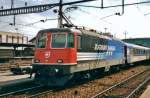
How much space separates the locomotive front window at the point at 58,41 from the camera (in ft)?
56.0

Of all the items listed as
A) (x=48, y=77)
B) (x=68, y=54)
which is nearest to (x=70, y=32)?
(x=68, y=54)

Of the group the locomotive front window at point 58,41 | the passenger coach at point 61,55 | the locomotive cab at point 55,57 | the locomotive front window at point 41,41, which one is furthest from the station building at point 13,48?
the locomotive front window at point 58,41

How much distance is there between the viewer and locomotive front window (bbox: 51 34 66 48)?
56.0 ft

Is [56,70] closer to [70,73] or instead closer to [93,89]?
[70,73]

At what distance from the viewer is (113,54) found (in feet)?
87.7

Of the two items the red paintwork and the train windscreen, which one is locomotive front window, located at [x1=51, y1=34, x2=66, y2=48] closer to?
the train windscreen

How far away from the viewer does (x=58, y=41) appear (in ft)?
56.7

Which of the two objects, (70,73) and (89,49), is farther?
(89,49)

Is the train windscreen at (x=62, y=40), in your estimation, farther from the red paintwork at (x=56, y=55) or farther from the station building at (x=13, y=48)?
the station building at (x=13, y=48)

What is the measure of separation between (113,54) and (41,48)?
10367 mm

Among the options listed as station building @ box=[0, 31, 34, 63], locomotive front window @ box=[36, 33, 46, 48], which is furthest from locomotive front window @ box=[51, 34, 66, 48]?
station building @ box=[0, 31, 34, 63]

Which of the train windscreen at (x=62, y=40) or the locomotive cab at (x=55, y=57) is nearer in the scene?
the locomotive cab at (x=55, y=57)

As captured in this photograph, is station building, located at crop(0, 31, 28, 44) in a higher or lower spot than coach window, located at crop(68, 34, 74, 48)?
higher

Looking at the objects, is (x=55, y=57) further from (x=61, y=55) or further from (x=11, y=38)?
(x=11, y=38)
